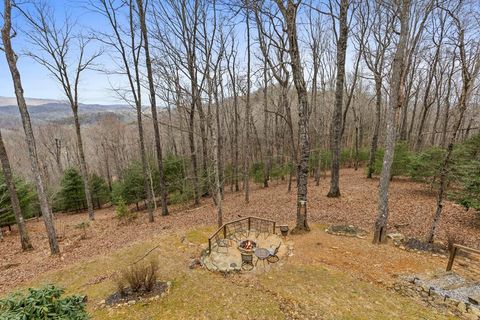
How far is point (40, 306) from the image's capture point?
286cm

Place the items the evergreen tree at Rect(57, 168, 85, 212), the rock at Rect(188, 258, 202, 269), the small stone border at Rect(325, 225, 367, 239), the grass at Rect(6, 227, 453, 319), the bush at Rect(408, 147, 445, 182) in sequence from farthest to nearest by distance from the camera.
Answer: the evergreen tree at Rect(57, 168, 85, 212)
the bush at Rect(408, 147, 445, 182)
the small stone border at Rect(325, 225, 367, 239)
the rock at Rect(188, 258, 202, 269)
the grass at Rect(6, 227, 453, 319)

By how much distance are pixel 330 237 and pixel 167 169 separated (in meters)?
13.2

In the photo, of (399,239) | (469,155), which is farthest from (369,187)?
(399,239)

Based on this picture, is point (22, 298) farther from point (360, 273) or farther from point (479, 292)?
point (479, 292)

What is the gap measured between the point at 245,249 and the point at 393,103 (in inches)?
245

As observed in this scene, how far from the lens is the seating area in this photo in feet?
20.7

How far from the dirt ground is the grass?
631 millimetres

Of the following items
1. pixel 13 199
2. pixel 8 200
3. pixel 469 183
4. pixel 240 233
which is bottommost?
pixel 240 233

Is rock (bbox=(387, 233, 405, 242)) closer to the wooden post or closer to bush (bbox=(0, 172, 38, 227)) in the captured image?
the wooden post

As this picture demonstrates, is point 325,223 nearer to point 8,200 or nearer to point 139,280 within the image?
point 139,280

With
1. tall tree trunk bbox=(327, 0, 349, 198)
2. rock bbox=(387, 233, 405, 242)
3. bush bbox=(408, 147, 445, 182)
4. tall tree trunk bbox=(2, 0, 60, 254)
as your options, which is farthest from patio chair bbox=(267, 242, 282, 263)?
bush bbox=(408, 147, 445, 182)

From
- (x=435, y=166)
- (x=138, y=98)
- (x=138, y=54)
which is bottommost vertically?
(x=435, y=166)

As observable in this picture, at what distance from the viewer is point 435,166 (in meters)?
10.8

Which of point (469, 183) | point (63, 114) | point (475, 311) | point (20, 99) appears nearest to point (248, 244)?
point (475, 311)
